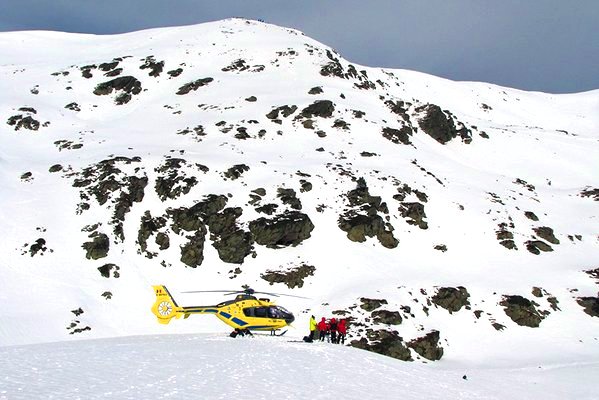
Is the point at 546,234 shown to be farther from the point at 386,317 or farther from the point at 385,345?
the point at 385,345

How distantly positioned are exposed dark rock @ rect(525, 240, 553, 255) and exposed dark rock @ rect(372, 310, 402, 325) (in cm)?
2025

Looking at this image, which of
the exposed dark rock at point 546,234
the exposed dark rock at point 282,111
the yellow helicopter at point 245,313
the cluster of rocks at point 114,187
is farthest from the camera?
the exposed dark rock at point 282,111

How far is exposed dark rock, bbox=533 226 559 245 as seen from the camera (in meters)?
52.6

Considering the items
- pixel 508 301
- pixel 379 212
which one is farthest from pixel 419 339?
pixel 379 212

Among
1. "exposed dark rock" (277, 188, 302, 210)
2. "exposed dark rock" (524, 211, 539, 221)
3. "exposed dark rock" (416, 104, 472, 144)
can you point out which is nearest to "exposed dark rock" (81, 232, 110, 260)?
"exposed dark rock" (277, 188, 302, 210)

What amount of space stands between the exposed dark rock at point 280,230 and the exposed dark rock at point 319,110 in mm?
25380

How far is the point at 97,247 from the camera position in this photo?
41938 mm

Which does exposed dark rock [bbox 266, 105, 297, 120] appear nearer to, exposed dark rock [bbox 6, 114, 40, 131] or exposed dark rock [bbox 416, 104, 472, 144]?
exposed dark rock [bbox 416, 104, 472, 144]

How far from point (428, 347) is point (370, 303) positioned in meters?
5.36

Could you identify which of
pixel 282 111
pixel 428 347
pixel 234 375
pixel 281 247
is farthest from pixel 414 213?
pixel 234 375

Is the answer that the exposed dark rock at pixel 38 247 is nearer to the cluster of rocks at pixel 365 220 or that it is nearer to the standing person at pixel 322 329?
the standing person at pixel 322 329

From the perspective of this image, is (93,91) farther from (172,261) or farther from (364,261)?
(364,261)

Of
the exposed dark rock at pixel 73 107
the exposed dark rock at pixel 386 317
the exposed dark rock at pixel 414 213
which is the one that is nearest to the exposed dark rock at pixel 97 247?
the exposed dark rock at pixel 386 317

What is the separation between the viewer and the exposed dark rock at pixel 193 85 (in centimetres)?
8088
